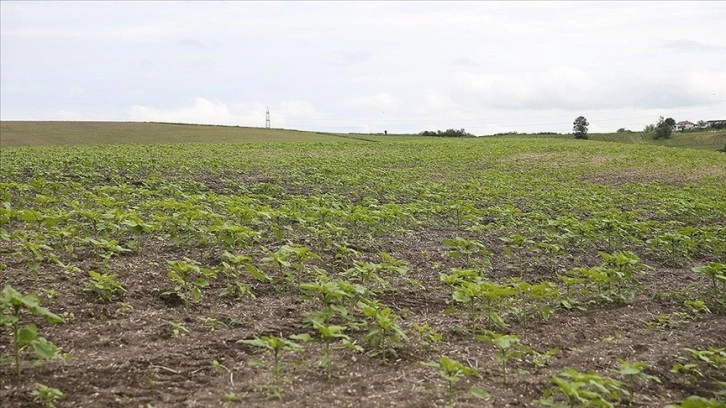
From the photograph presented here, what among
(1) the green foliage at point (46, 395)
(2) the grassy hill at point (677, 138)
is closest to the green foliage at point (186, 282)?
(1) the green foliage at point (46, 395)

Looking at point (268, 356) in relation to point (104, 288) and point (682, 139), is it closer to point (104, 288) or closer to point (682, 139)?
point (104, 288)

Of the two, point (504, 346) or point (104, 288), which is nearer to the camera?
point (504, 346)

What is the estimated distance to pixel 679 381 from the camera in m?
5.01

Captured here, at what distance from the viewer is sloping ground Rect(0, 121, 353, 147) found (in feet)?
144

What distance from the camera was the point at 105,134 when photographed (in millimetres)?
49062

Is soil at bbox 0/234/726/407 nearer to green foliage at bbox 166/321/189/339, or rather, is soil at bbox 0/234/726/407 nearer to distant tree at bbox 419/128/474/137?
green foliage at bbox 166/321/189/339

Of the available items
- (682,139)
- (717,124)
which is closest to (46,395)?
(682,139)

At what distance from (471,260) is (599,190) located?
12439 millimetres

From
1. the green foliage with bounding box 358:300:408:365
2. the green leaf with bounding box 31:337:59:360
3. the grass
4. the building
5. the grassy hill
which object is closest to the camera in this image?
the green leaf with bounding box 31:337:59:360

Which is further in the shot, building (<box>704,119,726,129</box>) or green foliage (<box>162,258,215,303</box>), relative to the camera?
building (<box>704,119,726,129</box>)

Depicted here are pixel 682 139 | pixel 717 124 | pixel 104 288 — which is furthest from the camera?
pixel 717 124

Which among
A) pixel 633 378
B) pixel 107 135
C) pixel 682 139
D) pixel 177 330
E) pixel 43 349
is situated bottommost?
pixel 633 378

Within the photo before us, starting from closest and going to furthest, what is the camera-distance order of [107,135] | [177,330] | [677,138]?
1. [177,330]
2. [107,135]
3. [677,138]

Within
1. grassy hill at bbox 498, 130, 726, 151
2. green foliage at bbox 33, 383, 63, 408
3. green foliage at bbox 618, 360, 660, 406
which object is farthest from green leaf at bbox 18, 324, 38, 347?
grassy hill at bbox 498, 130, 726, 151
